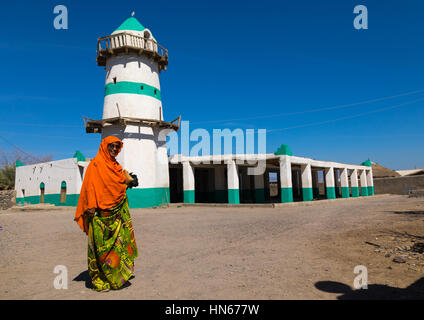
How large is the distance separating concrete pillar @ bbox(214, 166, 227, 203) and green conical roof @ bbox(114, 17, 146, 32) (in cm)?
1192

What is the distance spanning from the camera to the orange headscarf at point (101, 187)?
3641 mm

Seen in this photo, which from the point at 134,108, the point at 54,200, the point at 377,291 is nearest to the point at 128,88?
the point at 134,108

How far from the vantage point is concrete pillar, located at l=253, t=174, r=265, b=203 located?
2016cm

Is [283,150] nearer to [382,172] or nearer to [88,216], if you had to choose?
[88,216]

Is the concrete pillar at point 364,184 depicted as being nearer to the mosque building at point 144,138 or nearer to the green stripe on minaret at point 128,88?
the mosque building at point 144,138

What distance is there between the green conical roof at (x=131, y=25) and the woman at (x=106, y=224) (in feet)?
60.5

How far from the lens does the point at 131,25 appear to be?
1962cm

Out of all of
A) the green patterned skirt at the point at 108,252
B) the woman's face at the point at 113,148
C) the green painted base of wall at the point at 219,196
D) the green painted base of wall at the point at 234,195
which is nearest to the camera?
the green patterned skirt at the point at 108,252

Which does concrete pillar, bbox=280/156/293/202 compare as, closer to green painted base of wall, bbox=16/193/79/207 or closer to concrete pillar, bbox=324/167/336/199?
concrete pillar, bbox=324/167/336/199

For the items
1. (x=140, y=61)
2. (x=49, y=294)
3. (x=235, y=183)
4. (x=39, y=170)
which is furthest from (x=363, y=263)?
(x=39, y=170)

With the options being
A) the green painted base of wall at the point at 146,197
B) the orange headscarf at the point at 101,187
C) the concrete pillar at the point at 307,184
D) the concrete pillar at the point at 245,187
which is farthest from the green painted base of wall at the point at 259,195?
the orange headscarf at the point at 101,187

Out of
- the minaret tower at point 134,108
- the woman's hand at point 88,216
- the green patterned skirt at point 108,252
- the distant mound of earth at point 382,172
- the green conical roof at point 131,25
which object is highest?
the green conical roof at point 131,25

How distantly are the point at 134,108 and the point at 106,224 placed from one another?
15893 mm

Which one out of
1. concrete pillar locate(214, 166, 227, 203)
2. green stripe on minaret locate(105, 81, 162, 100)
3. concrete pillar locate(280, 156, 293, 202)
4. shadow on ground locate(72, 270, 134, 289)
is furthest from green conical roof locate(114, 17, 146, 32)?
shadow on ground locate(72, 270, 134, 289)
